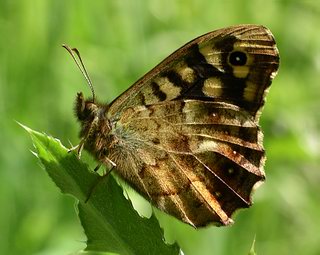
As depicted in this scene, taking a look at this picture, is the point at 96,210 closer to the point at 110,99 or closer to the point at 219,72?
the point at 219,72

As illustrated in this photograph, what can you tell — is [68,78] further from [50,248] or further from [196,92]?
[196,92]

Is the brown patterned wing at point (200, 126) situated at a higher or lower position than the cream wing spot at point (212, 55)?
lower

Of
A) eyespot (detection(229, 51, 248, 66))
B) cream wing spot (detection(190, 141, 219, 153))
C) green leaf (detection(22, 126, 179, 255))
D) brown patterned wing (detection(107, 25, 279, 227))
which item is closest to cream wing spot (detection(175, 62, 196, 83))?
brown patterned wing (detection(107, 25, 279, 227))

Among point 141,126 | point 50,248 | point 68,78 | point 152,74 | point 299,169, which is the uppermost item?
point 152,74

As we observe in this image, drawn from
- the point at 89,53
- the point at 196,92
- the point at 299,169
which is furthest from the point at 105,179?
the point at 299,169

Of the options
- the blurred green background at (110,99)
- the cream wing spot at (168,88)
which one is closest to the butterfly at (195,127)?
the cream wing spot at (168,88)

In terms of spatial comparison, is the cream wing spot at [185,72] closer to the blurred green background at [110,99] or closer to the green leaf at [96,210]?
the green leaf at [96,210]

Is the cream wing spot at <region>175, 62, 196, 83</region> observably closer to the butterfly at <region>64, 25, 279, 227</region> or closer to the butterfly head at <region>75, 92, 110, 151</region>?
the butterfly at <region>64, 25, 279, 227</region>
